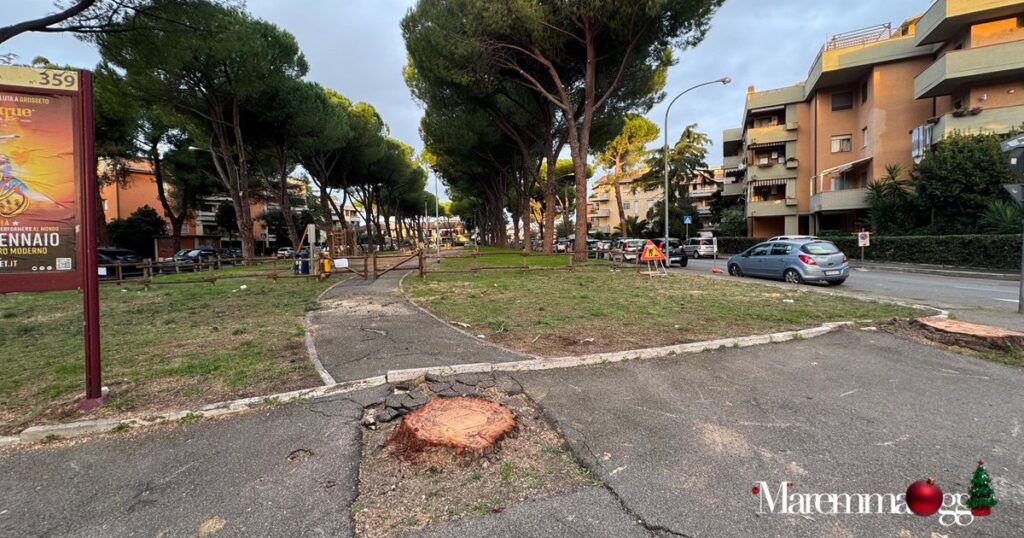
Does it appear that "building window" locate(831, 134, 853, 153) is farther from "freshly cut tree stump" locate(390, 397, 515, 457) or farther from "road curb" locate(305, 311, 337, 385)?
"freshly cut tree stump" locate(390, 397, 515, 457)

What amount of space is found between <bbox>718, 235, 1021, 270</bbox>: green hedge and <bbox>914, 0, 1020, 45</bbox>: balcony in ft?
36.3

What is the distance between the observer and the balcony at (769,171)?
109ft

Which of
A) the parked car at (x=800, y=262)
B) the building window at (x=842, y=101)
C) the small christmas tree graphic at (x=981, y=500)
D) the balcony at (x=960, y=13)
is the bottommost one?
the small christmas tree graphic at (x=981, y=500)

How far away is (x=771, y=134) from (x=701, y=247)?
11960 millimetres

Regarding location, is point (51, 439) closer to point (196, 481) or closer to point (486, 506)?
point (196, 481)

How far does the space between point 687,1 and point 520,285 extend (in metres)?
12.6

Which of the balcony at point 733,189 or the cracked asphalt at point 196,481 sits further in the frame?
the balcony at point 733,189

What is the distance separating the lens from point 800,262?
44.2 ft

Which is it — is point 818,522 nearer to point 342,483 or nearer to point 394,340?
point 342,483

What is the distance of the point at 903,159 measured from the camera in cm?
2542

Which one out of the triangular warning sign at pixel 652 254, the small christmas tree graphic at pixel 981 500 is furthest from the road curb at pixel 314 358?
the triangular warning sign at pixel 652 254

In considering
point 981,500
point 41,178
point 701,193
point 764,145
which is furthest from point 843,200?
point 701,193

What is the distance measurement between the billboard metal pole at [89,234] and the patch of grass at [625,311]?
409 cm

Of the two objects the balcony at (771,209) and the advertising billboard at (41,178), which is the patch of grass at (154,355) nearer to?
the advertising billboard at (41,178)
